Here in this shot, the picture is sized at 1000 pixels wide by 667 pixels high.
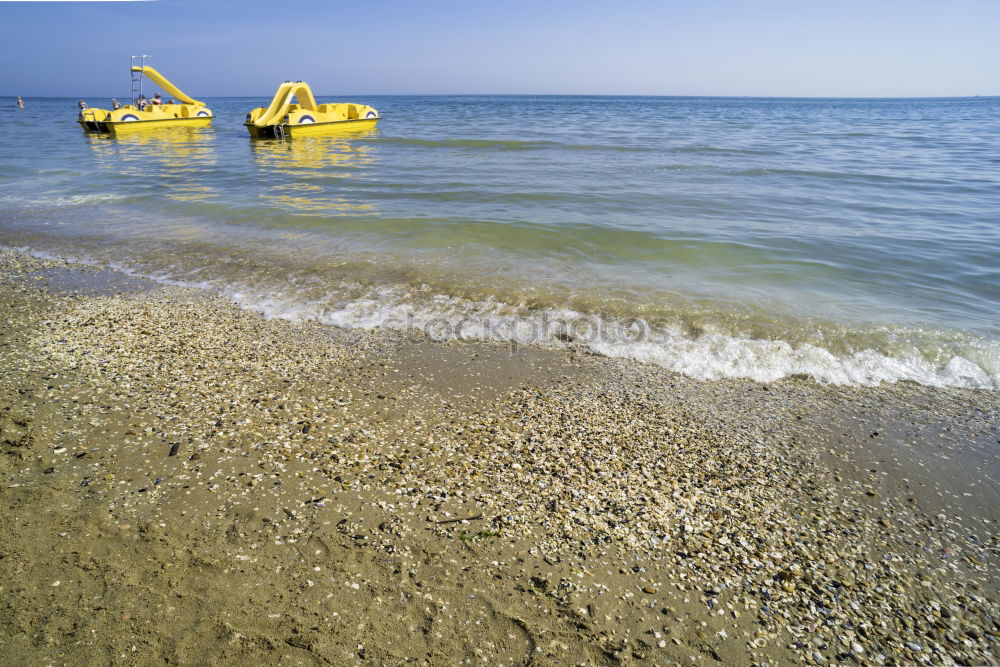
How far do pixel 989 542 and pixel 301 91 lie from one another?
3311 cm

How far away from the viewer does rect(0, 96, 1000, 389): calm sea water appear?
6.33 m

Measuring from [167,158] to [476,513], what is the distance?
23750 mm

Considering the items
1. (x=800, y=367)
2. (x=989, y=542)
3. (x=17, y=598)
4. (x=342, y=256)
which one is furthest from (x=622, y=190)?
(x=17, y=598)

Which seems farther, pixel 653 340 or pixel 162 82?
pixel 162 82

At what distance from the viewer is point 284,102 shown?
2855cm

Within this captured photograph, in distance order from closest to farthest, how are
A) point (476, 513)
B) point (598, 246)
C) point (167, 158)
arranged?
point (476, 513)
point (598, 246)
point (167, 158)

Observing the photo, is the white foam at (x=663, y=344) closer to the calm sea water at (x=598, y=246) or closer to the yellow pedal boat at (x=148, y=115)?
the calm sea water at (x=598, y=246)

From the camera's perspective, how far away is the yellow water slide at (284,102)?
27156 millimetres

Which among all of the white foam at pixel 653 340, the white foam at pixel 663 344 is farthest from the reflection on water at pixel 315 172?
the white foam at pixel 663 344

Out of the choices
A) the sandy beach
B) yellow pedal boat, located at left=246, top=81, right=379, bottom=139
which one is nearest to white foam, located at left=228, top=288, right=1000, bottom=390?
the sandy beach

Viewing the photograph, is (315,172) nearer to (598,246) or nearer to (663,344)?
(598,246)

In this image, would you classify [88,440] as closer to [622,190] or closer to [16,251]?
[16,251]

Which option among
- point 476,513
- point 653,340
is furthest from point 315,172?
point 476,513

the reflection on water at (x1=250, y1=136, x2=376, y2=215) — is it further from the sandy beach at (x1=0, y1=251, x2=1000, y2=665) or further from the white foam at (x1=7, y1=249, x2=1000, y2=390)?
the sandy beach at (x1=0, y1=251, x2=1000, y2=665)
